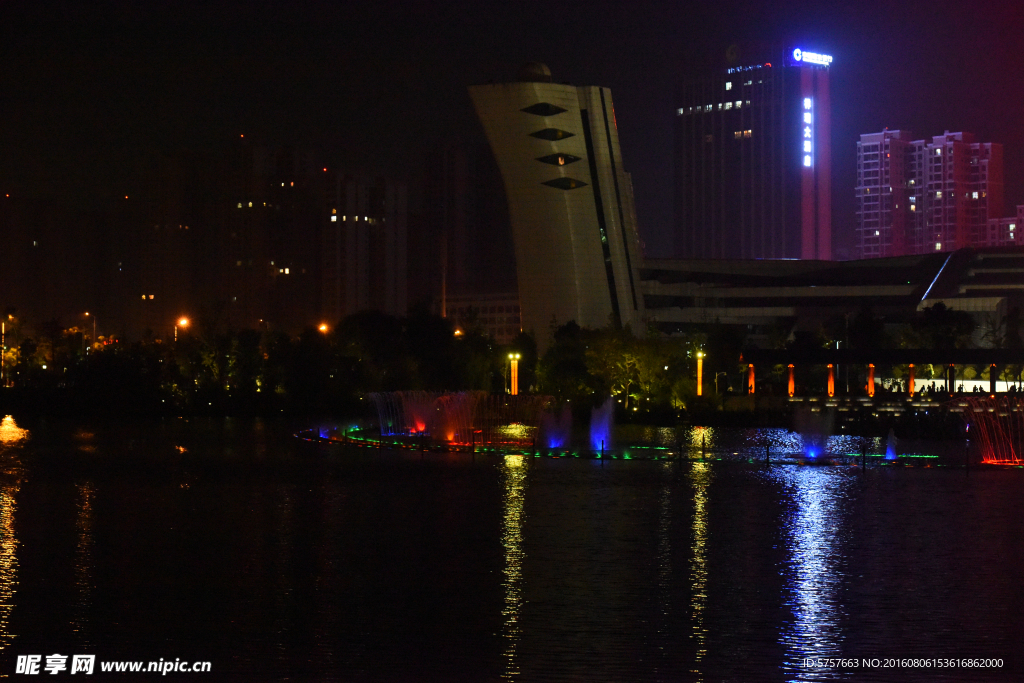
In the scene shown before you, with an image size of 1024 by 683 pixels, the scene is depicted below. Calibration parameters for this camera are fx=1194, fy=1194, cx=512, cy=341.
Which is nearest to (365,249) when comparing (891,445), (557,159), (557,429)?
(557,159)

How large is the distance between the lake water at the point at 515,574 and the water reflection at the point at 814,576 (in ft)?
0.14

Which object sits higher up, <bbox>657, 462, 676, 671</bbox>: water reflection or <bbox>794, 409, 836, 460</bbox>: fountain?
<bbox>794, 409, 836, 460</bbox>: fountain

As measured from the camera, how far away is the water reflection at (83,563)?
436 inches

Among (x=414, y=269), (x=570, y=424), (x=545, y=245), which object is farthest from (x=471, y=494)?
(x=414, y=269)

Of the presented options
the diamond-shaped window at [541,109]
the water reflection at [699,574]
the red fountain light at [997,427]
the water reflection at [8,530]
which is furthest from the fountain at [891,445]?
the diamond-shaped window at [541,109]

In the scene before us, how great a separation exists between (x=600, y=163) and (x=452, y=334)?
2785 centimetres

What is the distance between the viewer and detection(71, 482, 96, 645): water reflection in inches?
436

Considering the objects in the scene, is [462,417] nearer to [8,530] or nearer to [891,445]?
[891,445]

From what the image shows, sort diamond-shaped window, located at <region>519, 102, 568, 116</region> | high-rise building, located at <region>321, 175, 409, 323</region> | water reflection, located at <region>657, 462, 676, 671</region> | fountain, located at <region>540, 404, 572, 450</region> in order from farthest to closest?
high-rise building, located at <region>321, 175, 409, 323</region> → diamond-shaped window, located at <region>519, 102, 568, 116</region> → fountain, located at <region>540, 404, 572, 450</region> → water reflection, located at <region>657, 462, 676, 671</region>

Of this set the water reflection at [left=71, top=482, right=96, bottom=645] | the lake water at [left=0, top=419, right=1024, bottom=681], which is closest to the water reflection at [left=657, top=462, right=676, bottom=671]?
the lake water at [left=0, top=419, right=1024, bottom=681]

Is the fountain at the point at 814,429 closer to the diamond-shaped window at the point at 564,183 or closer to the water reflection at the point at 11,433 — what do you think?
the water reflection at the point at 11,433

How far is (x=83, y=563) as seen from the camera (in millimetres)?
13906

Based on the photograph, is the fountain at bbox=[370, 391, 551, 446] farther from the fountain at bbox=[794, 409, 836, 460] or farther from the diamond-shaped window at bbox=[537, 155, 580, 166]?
the diamond-shaped window at bbox=[537, 155, 580, 166]

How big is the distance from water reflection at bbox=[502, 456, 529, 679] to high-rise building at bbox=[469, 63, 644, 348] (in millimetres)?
66869
